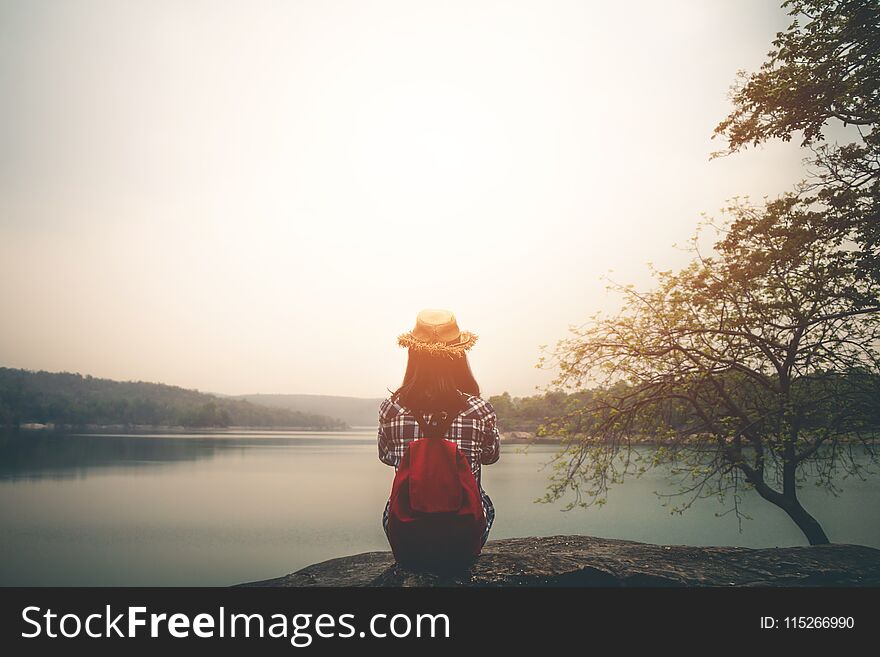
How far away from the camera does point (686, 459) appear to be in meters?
8.22

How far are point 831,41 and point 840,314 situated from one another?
3260mm

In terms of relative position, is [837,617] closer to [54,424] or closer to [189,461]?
[189,461]

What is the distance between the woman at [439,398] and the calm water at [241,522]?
10.4 meters

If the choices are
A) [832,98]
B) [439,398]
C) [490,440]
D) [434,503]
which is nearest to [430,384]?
[439,398]

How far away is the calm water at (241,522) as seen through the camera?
13.5 metres

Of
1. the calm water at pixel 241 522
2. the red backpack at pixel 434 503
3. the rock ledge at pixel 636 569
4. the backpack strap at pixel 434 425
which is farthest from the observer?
the calm water at pixel 241 522

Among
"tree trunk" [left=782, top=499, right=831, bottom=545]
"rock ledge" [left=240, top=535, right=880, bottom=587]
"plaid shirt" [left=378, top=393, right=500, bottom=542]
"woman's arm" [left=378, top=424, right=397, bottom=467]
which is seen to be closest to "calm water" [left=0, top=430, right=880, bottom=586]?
"tree trunk" [left=782, top=499, right=831, bottom=545]

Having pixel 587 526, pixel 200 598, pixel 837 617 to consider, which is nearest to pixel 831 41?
pixel 837 617

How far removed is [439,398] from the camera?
347cm

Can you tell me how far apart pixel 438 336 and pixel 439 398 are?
0.37 metres

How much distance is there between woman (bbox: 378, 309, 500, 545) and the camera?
3488mm

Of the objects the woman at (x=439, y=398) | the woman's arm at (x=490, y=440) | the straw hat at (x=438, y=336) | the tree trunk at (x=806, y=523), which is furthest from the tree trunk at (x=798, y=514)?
the straw hat at (x=438, y=336)

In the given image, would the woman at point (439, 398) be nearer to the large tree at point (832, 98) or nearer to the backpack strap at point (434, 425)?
the backpack strap at point (434, 425)

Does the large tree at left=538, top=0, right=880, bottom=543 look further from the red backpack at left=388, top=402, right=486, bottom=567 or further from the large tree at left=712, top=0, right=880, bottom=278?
the red backpack at left=388, top=402, right=486, bottom=567
